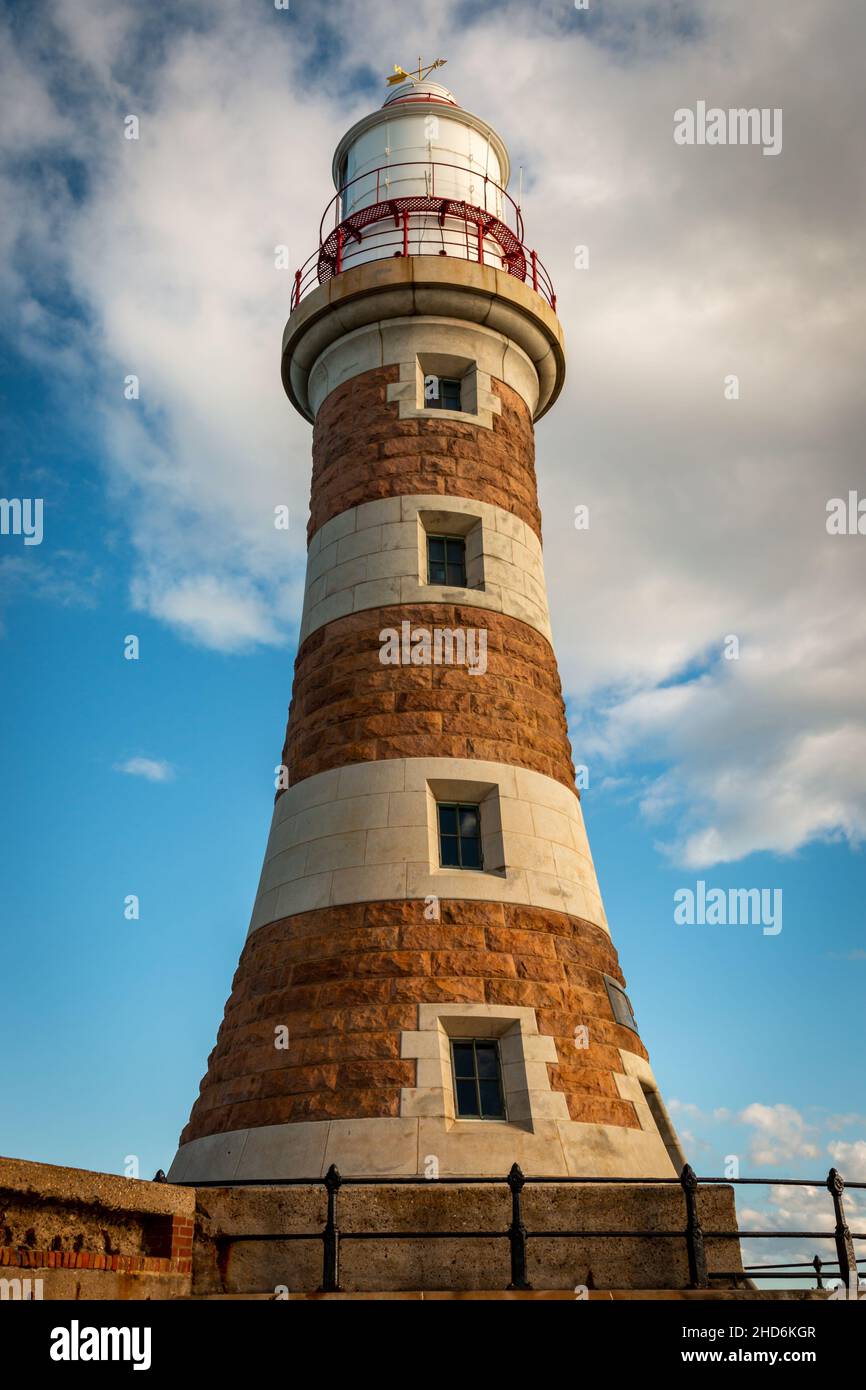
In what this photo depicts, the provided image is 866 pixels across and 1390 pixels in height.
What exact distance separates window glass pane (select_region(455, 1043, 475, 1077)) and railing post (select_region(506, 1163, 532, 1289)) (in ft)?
8.71

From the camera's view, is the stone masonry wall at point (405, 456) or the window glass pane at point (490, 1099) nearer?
the window glass pane at point (490, 1099)

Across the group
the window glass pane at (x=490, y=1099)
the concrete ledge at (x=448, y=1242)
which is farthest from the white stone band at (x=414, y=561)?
the concrete ledge at (x=448, y=1242)

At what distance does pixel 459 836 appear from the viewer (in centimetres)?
1412

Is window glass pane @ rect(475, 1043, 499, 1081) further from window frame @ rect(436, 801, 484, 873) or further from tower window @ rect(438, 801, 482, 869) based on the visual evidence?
tower window @ rect(438, 801, 482, 869)

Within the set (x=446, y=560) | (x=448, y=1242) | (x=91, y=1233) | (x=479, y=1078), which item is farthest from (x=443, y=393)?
(x=91, y=1233)

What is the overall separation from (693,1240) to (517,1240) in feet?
5.22

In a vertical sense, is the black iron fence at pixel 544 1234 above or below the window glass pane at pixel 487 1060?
below

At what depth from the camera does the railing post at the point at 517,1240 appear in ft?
31.6

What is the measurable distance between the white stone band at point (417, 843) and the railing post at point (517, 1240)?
4.00 m

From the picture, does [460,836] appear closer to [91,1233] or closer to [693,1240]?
[693,1240]

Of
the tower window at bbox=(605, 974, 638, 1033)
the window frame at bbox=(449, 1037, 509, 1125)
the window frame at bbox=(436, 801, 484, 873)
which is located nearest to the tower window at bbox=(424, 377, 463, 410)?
the window frame at bbox=(436, 801, 484, 873)

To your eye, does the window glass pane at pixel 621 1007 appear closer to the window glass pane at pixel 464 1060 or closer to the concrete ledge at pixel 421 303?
the window glass pane at pixel 464 1060

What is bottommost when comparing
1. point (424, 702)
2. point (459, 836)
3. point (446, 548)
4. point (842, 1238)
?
point (842, 1238)
